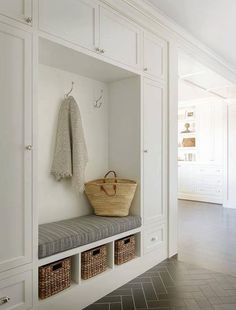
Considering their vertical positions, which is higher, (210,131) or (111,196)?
(210,131)

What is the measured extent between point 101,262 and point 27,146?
1188mm

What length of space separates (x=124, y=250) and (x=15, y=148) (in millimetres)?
1411

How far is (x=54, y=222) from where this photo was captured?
92.3 inches

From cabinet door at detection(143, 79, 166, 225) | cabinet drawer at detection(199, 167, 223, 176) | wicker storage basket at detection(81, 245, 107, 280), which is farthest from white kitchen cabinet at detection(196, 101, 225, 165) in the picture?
wicker storage basket at detection(81, 245, 107, 280)

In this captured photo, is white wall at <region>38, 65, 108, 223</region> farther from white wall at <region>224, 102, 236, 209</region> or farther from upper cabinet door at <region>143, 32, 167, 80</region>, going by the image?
white wall at <region>224, 102, 236, 209</region>

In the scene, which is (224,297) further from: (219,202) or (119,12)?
(219,202)

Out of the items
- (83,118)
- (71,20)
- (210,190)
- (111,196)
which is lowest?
(210,190)

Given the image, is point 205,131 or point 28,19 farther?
point 205,131

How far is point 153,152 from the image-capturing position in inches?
111

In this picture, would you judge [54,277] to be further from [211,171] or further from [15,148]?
[211,171]

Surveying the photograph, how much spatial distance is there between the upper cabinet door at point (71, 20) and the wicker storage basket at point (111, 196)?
1.21 m

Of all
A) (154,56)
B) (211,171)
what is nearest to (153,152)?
(154,56)

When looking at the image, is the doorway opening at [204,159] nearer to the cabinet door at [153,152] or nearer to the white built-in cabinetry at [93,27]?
the cabinet door at [153,152]

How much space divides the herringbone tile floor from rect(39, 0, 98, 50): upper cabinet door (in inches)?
80.0
